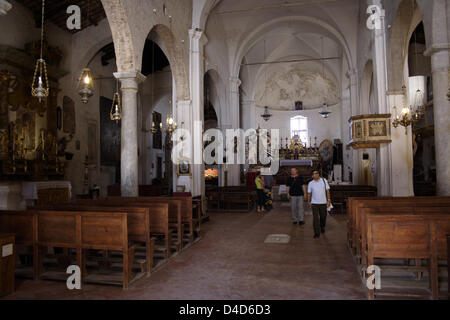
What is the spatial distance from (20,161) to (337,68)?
20.3m

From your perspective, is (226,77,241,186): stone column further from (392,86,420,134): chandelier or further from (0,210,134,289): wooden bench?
(0,210,134,289): wooden bench

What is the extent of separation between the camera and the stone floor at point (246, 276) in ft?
13.8

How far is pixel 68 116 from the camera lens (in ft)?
43.6

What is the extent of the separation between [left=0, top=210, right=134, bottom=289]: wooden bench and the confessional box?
55 cm

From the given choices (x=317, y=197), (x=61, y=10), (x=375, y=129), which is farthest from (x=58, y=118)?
(x=375, y=129)

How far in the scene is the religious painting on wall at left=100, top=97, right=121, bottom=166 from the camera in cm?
1641

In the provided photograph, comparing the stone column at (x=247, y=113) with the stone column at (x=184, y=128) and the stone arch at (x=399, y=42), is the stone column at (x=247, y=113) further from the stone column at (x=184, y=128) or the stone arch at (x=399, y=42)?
the stone arch at (x=399, y=42)

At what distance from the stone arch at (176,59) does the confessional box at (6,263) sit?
7.97 m

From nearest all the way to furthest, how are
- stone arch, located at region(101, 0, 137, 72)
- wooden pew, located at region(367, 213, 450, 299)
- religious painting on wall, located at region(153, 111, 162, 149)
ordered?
wooden pew, located at region(367, 213, 450, 299), stone arch, located at region(101, 0, 137, 72), religious painting on wall, located at region(153, 111, 162, 149)

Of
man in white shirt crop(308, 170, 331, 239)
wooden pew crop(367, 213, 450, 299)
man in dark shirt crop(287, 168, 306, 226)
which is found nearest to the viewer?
wooden pew crop(367, 213, 450, 299)

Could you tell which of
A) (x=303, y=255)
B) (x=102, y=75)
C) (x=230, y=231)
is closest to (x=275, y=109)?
(x=102, y=75)

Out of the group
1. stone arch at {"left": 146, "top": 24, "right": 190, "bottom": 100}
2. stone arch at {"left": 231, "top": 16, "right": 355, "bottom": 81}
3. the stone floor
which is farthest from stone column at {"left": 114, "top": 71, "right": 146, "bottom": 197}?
stone arch at {"left": 231, "top": 16, "right": 355, "bottom": 81}

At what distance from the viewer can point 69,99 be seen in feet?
43.8

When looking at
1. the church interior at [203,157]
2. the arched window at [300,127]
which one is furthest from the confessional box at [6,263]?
the arched window at [300,127]
